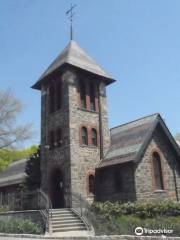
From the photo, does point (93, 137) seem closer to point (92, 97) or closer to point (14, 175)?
point (92, 97)

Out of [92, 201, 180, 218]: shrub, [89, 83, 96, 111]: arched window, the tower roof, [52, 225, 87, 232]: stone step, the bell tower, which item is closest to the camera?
[52, 225, 87, 232]: stone step

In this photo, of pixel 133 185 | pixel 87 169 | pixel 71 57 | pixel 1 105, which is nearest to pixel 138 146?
pixel 133 185

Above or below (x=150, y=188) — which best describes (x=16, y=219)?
below

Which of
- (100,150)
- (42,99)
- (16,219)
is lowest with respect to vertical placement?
(16,219)

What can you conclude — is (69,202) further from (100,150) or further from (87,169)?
(100,150)

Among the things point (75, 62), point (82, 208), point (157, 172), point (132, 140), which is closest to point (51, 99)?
point (75, 62)

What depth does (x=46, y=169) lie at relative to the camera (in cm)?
2523

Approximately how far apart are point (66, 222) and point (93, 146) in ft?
25.0

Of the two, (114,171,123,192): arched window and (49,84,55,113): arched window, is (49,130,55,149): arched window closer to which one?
(49,84,55,113): arched window

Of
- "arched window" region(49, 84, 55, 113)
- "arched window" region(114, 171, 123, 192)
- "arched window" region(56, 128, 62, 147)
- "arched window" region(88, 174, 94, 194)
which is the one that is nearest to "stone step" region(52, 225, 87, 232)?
"arched window" region(114, 171, 123, 192)

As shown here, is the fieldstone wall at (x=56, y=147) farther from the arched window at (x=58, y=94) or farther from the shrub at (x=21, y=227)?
the shrub at (x=21, y=227)

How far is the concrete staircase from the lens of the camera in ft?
56.2

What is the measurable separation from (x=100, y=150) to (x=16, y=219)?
343 inches

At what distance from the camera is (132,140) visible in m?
23.3
